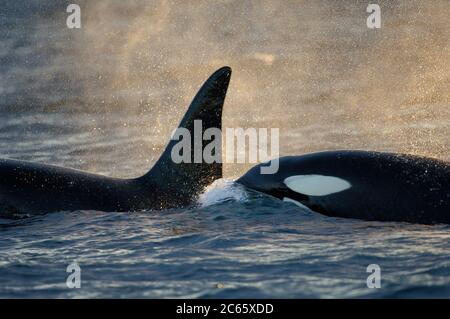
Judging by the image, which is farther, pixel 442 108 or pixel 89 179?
pixel 442 108

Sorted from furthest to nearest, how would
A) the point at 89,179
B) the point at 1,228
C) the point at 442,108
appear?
the point at 442,108, the point at 89,179, the point at 1,228

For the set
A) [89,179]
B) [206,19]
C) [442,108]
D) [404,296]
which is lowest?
[404,296]

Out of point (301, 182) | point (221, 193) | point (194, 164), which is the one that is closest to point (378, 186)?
point (301, 182)

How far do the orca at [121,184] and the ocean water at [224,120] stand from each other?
0.19 meters

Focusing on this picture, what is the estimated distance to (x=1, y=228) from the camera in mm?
9062

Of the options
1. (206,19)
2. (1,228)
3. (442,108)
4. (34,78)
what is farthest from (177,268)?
(206,19)

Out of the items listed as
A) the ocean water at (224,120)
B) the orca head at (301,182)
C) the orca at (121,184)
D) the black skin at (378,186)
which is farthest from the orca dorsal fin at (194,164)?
the black skin at (378,186)

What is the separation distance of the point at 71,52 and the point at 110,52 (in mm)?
1177

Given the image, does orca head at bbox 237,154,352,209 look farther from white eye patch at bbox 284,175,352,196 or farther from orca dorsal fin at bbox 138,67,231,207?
orca dorsal fin at bbox 138,67,231,207

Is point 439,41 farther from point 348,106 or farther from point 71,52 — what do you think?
point 71,52

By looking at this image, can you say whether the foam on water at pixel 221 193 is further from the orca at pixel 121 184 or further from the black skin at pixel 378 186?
the black skin at pixel 378 186

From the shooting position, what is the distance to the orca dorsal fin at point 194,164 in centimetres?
974

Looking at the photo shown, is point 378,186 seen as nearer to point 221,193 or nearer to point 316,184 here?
point 316,184

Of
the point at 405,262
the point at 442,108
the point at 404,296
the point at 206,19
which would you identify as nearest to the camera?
the point at 404,296
